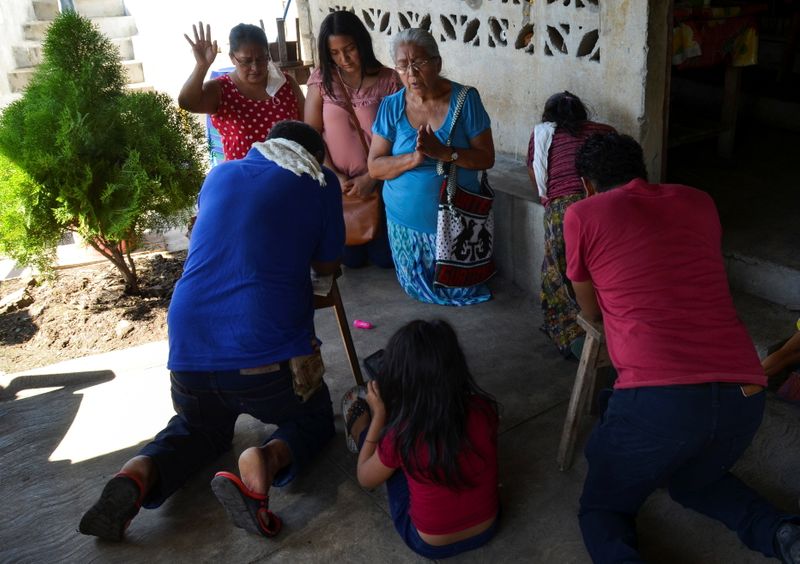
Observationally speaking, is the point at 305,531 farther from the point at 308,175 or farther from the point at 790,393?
the point at 790,393

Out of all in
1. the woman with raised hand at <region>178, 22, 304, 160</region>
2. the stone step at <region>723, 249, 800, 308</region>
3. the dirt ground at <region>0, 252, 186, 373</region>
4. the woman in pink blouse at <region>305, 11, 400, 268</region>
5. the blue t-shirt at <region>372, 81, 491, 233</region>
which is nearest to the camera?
the stone step at <region>723, 249, 800, 308</region>

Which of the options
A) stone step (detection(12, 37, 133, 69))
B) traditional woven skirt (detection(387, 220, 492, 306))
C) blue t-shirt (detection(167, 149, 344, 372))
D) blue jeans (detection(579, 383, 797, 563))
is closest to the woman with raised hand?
traditional woven skirt (detection(387, 220, 492, 306))

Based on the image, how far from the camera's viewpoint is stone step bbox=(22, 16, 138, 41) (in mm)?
9930

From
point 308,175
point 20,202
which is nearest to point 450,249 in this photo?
point 308,175

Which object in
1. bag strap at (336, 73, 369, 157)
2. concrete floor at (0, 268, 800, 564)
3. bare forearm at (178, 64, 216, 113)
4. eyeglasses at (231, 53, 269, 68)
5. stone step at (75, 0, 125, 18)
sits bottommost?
concrete floor at (0, 268, 800, 564)

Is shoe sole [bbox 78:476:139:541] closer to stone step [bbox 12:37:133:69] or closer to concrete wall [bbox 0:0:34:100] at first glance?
stone step [bbox 12:37:133:69]

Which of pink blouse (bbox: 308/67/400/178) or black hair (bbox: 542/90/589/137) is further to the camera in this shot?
pink blouse (bbox: 308/67/400/178)

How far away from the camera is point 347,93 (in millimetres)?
4637

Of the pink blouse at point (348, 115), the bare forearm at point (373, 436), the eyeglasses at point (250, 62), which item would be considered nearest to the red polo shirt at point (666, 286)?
the bare forearm at point (373, 436)

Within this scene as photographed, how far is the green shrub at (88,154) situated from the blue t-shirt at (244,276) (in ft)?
5.81

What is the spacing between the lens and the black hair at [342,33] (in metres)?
4.39

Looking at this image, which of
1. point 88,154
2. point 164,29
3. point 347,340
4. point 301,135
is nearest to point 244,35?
point 88,154

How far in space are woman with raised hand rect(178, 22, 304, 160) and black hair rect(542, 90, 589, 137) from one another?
161cm

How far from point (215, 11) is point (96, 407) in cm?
916
